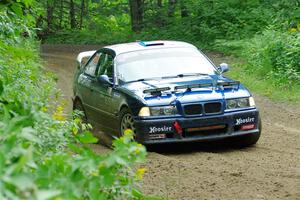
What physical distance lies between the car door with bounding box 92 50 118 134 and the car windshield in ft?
0.83

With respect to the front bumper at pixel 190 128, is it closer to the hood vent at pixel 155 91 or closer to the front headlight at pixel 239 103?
the front headlight at pixel 239 103

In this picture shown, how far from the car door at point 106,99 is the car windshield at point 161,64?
9.9 inches

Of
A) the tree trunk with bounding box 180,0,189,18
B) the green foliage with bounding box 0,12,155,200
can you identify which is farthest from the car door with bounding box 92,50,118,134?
the tree trunk with bounding box 180,0,189,18

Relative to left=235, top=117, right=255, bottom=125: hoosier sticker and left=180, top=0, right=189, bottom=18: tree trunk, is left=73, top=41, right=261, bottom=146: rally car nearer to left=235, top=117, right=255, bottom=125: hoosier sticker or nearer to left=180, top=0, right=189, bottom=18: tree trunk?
left=235, top=117, right=255, bottom=125: hoosier sticker

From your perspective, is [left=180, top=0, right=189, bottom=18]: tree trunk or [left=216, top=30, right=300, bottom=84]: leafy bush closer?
[left=216, top=30, right=300, bottom=84]: leafy bush

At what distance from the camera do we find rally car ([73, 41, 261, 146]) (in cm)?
973

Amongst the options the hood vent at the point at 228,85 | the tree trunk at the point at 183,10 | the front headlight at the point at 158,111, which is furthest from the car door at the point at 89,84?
A: the tree trunk at the point at 183,10

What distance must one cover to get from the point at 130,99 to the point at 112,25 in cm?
3873

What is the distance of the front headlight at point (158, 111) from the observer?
9.71 m

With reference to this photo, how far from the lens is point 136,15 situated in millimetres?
40531

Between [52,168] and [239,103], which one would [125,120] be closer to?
[239,103]

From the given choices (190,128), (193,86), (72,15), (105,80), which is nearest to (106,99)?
(105,80)

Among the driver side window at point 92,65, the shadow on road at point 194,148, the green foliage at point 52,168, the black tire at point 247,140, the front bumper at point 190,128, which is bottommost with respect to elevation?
the shadow on road at point 194,148

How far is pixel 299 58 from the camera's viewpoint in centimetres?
1777
